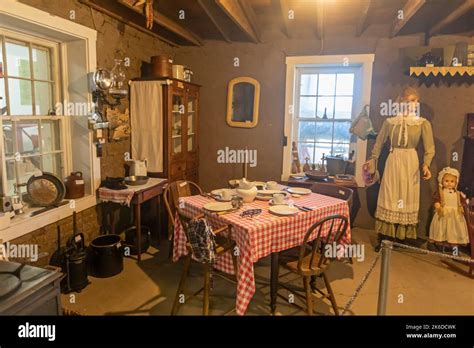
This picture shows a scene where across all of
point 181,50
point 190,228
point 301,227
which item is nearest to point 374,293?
point 301,227

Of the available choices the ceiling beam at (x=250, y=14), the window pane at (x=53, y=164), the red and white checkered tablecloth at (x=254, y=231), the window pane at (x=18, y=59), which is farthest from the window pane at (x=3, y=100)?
the ceiling beam at (x=250, y=14)

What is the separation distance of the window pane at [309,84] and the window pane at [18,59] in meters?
3.13

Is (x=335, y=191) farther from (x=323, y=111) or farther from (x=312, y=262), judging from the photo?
(x=323, y=111)

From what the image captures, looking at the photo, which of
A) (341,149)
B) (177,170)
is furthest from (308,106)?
(177,170)

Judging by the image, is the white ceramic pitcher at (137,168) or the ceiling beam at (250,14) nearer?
the ceiling beam at (250,14)

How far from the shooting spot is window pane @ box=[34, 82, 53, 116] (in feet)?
9.48

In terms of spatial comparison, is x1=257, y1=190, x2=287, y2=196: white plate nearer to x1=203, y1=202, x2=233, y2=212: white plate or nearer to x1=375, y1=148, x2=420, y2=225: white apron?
x1=203, y1=202, x2=233, y2=212: white plate

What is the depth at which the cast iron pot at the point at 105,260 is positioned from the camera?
292 cm

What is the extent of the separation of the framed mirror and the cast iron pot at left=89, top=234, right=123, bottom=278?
2.40 metres

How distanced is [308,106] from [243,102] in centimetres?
88

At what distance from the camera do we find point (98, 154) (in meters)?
3.30

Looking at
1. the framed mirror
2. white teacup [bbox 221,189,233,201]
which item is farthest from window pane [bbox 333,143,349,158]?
white teacup [bbox 221,189,233,201]

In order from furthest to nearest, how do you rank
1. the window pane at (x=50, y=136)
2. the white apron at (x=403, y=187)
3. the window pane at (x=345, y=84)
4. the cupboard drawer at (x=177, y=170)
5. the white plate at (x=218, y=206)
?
1. the window pane at (x=345, y=84)
2. the cupboard drawer at (x=177, y=170)
3. the white apron at (x=403, y=187)
4. the window pane at (x=50, y=136)
5. the white plate at (x=218, y=206)

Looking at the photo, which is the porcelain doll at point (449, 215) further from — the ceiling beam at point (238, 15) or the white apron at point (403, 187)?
the ceiling beam at point (238, 15)
